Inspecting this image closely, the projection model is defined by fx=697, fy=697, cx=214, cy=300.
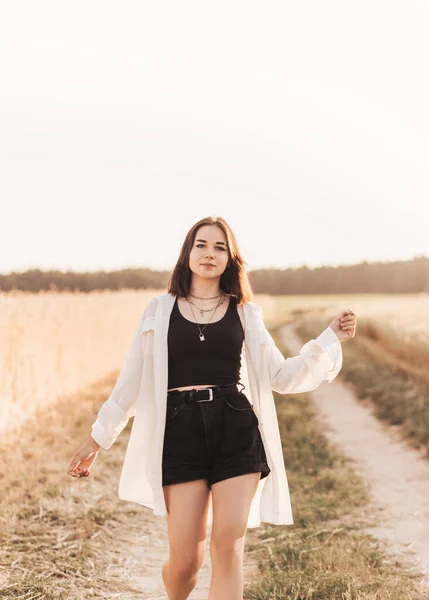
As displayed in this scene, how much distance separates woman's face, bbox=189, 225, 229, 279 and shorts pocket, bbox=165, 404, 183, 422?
67 centimetres

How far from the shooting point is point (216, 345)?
3.34 m

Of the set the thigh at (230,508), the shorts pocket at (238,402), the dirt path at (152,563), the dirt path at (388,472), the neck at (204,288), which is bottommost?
the dirt path at (388,472)

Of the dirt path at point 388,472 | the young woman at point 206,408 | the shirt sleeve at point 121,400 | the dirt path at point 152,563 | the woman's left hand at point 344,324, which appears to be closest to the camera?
the young woman at point 206,408

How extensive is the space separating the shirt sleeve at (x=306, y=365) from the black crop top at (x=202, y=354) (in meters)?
0.23

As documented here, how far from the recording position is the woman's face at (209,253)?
349 cm

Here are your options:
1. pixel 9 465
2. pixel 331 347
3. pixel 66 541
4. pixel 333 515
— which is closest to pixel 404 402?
pixel 333 515

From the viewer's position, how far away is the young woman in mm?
3193

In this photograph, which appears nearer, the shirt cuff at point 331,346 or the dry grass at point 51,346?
the shirt cuff at point 331,346

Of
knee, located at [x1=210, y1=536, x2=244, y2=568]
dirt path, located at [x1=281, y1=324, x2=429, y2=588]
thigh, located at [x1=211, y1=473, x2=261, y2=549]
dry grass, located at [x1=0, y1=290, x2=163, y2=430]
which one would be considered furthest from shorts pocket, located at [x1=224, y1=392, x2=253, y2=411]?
dry grass, located at [x1=0, y1=290, x2=163, y2=430]

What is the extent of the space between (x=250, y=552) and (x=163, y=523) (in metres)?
1.09

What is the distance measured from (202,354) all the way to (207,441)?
408mm

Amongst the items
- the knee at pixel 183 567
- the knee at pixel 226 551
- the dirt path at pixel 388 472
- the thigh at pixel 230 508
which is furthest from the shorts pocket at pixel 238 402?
the dirt path at pixel 388 472

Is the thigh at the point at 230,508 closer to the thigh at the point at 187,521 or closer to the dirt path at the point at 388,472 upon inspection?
the thigh at the point at 187,521

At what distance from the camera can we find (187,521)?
10.5 ft
